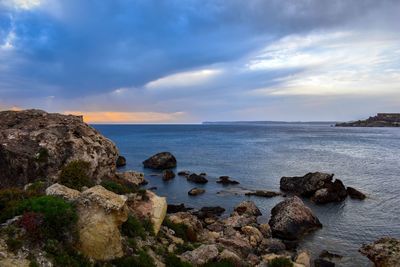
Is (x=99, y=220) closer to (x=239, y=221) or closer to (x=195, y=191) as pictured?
(x=239, y=221)

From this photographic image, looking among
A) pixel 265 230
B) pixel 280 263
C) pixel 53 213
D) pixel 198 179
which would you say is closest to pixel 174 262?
pixel 280 263

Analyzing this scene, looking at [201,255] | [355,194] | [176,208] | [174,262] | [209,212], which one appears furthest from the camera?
[355,194]

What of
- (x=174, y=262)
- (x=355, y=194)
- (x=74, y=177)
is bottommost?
(x=355, y=194)

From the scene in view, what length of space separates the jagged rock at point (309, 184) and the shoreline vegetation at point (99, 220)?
12.6 ft

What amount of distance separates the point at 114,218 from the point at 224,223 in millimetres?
21026

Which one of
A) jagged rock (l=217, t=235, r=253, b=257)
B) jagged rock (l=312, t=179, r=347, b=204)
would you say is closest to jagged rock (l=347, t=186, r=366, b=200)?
jagged rock (l=312, t=179, r=347, b=204)

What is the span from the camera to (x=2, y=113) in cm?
3206

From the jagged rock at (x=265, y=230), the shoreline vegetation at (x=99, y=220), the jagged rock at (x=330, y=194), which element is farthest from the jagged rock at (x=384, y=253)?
the jagged rock at (x=330, y=194)

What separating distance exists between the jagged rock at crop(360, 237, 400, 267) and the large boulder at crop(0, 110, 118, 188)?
21757mm

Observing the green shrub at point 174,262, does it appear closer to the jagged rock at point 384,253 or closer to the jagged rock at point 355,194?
the jagged rock at point 384,253

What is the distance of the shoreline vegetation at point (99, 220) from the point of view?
15.9m

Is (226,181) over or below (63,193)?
below

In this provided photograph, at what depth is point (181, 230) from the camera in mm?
27312

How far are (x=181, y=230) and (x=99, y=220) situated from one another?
11.3 metres
